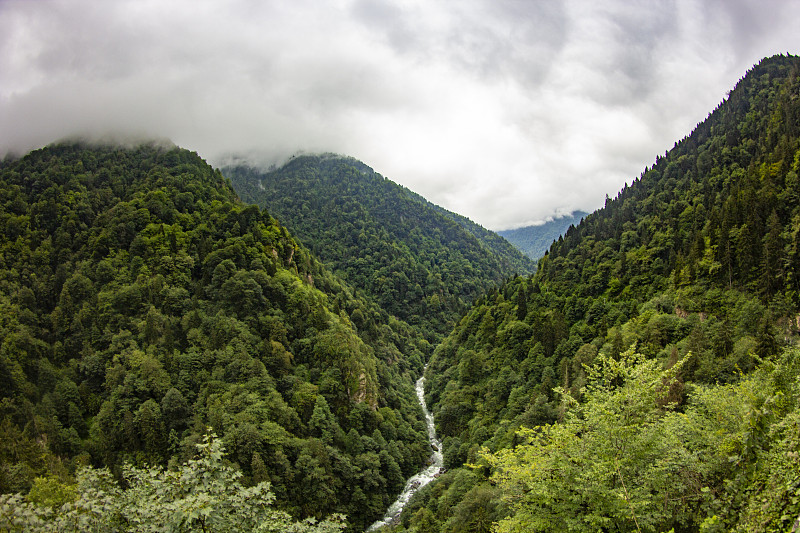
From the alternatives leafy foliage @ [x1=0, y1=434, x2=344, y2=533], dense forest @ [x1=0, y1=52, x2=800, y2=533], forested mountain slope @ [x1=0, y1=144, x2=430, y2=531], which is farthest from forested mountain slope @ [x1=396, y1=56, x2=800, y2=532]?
forested mountain slope @ [x1=0, y1=144, x2=430, y2=531]

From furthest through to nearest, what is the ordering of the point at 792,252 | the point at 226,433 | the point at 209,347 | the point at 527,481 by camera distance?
the point at 209,347 < the point at 226,433 < the point at 792,252 < the point at 527,481

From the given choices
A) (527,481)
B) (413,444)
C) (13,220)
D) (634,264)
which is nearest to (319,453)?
(413,444)

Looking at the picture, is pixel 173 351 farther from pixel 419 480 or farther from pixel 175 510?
pixel 175 510

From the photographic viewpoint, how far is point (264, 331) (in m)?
76.8

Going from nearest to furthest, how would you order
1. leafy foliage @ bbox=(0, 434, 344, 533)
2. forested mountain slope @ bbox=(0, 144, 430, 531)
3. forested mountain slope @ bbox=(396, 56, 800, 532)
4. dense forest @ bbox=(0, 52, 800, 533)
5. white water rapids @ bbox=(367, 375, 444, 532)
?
leafy foliage @ bbox=(0, 434, 344, 533) < forested mountain slope @ bbox=(396, 56, 800, 532) < dense forest @ bbox=(0, 52, 800, 533) < forested mountain slope @ bbox=(0, 144, 430, 531) < white water rapids @ bbox=(367, 375, 444, 532)

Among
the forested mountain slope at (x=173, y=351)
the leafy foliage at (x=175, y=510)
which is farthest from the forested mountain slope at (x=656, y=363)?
the forested mountain slope at (x=173, y=351)

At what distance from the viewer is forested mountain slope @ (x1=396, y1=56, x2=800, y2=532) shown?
1645cm

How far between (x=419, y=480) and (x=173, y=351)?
50971 mm

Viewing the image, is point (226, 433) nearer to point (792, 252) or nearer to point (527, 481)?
point (527, 481)

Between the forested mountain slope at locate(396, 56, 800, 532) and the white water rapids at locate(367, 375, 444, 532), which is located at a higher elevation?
the forested mountain slope at locate(396, 56, 800, 532)

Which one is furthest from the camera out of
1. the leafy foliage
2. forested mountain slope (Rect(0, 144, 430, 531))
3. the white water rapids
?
the white water rapids

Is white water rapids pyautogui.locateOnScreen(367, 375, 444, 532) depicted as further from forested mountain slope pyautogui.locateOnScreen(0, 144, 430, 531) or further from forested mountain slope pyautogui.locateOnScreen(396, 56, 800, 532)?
forested mountain slope pyautogui.locateOnScreen(396, 56, 800, 532)

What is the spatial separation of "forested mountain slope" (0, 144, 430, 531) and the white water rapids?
7.25 ft

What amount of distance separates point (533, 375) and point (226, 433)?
5226 cm
